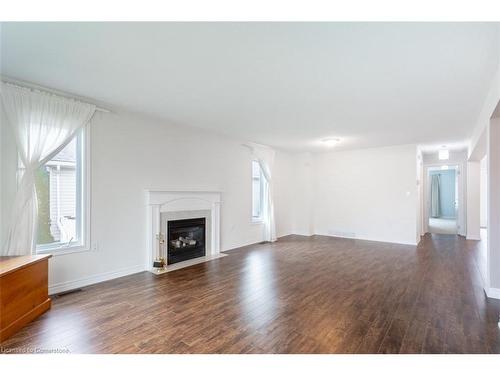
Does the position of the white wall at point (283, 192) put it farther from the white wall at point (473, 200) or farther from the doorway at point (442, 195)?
the doorway at point (442, 195)

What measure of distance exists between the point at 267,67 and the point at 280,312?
2.51 m

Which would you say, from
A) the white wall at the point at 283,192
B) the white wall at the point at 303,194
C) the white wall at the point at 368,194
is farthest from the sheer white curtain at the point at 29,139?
the white wall at the point at 368,194

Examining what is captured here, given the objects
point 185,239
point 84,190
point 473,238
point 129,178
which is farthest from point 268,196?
point 473,238

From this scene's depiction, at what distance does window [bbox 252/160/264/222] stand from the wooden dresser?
14.9 feet

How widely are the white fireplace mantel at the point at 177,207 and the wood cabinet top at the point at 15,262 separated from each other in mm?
1573

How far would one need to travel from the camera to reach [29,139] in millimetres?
2941

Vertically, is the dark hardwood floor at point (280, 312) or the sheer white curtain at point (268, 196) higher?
the sheer white curtain at point (268, 196)

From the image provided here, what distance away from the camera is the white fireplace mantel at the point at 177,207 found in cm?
420

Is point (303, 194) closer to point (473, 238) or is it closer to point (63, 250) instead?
point (473, 238)

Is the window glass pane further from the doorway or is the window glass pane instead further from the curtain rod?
the doorway

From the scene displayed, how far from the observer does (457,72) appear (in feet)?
8.43

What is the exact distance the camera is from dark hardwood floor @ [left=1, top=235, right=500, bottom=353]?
2.11 m

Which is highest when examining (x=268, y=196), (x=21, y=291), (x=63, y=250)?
(x=268, y=196)

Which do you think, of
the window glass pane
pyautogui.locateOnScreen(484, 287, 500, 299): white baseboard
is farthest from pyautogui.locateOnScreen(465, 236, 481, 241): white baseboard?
the window glass pane
